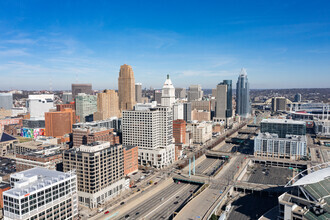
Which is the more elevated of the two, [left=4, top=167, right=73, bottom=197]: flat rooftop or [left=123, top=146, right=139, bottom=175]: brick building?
[left=4, top=167, right=73, bottom=197]: flat rooftop

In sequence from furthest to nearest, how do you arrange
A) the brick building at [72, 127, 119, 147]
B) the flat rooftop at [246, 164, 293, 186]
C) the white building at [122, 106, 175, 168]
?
the brick building at [72, 127, 119, 147] < the white building at [122, 106, 175, 168] < the flat rooftop at [246, 164, 293, 186]

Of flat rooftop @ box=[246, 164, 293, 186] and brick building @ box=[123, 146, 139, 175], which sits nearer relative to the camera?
flat rooftop @ box=[246, 164, 293, 186]

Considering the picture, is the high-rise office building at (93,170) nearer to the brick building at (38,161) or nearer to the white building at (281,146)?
the brick building at (38,161)

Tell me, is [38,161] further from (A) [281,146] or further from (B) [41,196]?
(A) [281,146]

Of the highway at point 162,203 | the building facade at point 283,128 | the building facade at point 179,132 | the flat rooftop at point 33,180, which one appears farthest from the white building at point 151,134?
the flat rooftop at point 33,180

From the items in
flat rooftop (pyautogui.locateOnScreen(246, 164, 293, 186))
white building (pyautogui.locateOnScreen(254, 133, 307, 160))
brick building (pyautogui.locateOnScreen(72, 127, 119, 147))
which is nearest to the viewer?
flat rooftop (pyautogui.locateOnScreen(246, 164, 293, 186))

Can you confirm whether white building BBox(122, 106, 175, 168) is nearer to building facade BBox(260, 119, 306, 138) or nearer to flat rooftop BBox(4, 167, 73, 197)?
building facade BBox(260, 119, 306, 138)

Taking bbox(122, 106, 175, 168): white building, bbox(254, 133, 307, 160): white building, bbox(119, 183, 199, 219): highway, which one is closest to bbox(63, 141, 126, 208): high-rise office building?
bbox(119, 183, 199, 219): highway
